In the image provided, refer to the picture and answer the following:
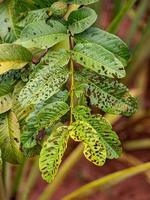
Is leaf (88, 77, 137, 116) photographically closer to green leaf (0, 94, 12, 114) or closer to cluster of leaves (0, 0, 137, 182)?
cluster of leaves (0, 0, 137, 182)

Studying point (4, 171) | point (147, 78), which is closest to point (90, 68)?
point (4, 171)

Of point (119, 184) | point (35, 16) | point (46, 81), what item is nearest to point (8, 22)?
point (35, 16)

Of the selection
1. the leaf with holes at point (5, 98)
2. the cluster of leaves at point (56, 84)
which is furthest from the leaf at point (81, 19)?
the leaf with holes at point (5, 98)

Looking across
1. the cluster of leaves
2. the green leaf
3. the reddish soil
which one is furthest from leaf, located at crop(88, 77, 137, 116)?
the reddish soil

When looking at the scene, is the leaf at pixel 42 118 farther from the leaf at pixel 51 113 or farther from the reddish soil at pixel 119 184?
the reddish soil at pixel 119 184

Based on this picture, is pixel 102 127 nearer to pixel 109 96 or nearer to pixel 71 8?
pixel 109 96

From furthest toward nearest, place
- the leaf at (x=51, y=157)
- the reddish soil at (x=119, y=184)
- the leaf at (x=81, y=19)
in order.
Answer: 1. the reddish soil at (x=119, y=184)
2. the leaf at (x=81, y=19)
3. the leaf at (x=51, y=157)
